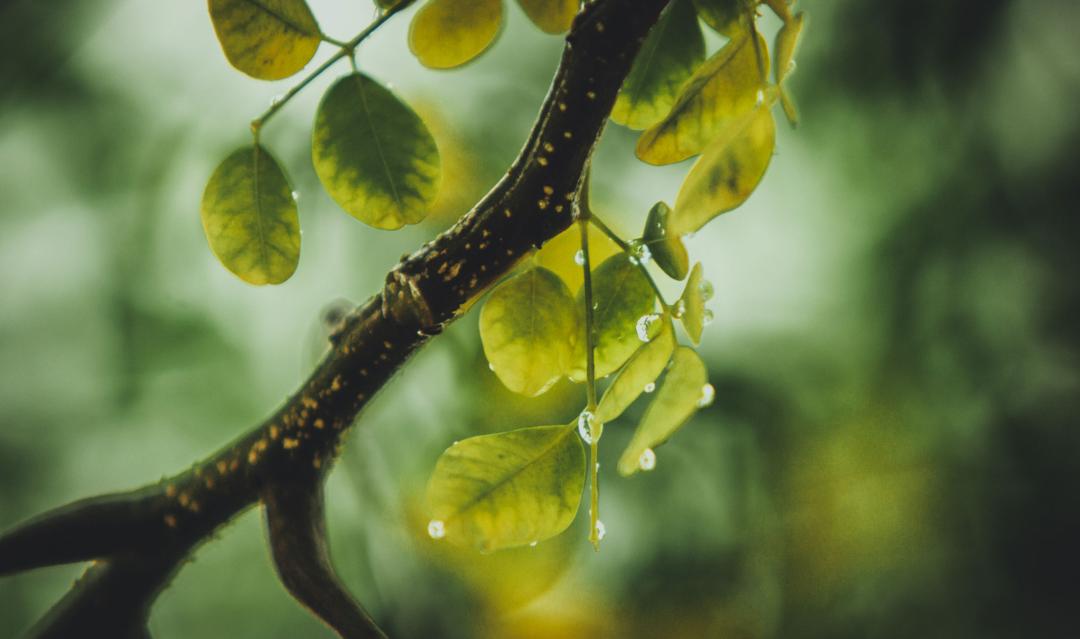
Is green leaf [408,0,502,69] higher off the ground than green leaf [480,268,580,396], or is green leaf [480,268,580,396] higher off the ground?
green leaf [408,0,502,69]

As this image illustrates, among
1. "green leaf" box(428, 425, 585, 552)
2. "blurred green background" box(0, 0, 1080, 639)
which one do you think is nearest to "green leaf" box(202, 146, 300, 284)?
"green leaf" box(428, 425, 585, 552)

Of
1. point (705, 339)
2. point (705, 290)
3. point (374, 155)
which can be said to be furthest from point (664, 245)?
point (705, 339)

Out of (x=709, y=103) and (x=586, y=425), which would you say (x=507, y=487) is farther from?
(x=709, y=103)

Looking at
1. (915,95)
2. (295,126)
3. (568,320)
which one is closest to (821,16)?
(915,95)

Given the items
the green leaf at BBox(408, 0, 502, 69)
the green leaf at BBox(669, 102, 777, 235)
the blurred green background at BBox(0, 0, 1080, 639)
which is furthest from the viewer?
the blurred green background at BBox(0, 0, 1080, 639)

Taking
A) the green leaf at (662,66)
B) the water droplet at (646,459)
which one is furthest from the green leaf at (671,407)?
the green leaf at (662,66)

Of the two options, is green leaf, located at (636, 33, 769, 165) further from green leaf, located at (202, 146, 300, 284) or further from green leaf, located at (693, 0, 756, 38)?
green leaf, located at (202, 146, 300, 284)
